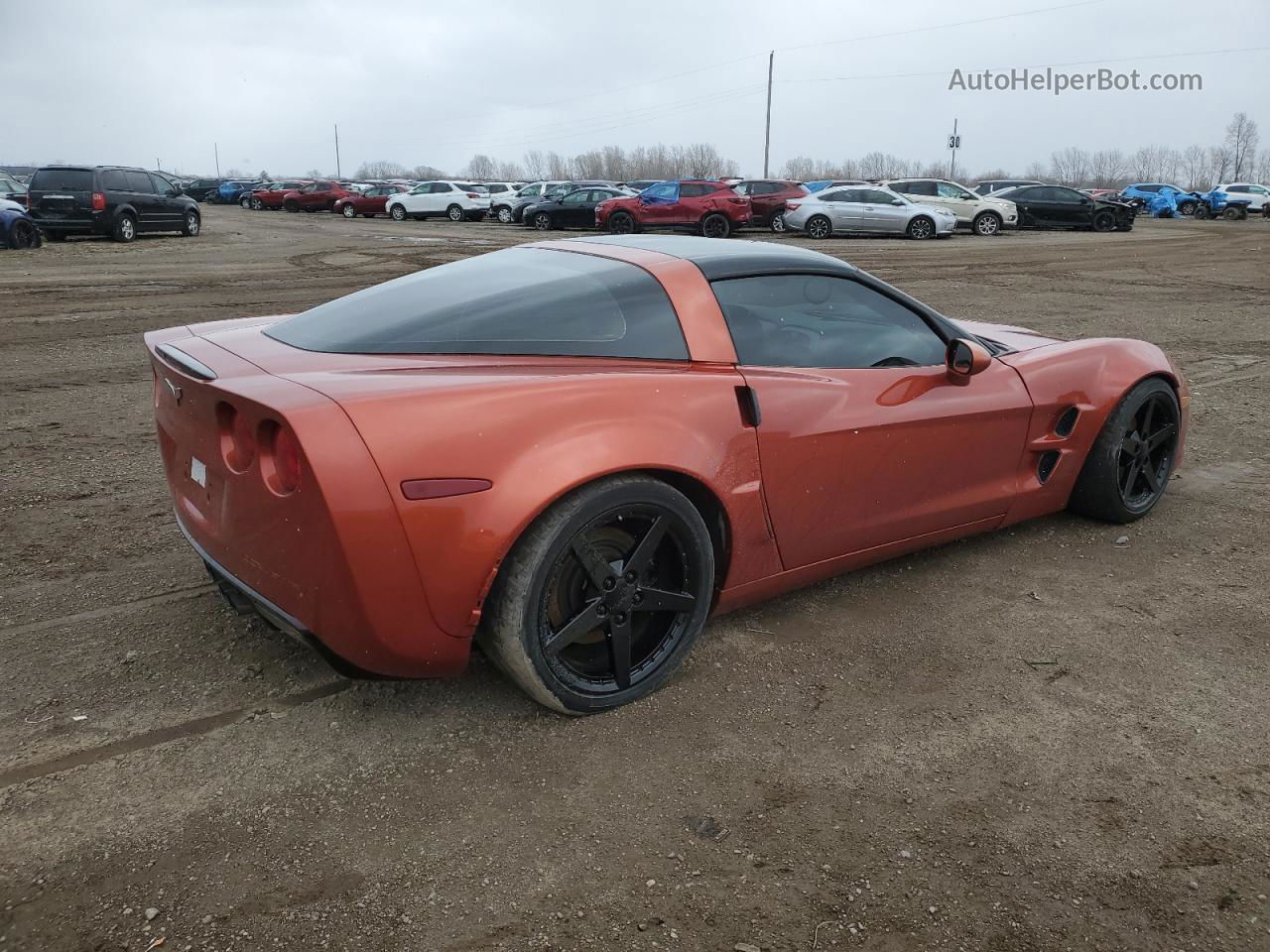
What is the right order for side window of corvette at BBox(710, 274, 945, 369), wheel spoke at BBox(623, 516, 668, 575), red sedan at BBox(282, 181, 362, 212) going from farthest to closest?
red sedan at BBox(282, 181, 362, 212) → side window of corvette at BBox(710, 274, 945, 369) → wheel spoke at BBox(623, 516, 668, 575)

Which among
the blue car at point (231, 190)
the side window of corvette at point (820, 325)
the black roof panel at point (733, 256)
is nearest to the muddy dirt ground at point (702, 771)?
the side window of corvette at point (820, 325)

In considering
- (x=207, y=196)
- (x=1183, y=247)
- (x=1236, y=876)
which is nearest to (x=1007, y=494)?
(x=1236, y=876)

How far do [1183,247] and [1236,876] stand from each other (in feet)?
76.9

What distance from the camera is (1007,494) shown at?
406 cm

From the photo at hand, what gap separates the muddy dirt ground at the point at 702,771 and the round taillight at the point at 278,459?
0.79 m

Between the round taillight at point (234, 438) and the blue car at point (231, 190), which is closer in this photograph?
the round taillight at point (234, 438)

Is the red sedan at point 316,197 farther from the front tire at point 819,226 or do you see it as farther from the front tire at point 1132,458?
the front tire at point 1132,458

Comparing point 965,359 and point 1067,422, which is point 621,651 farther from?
point 1067,422

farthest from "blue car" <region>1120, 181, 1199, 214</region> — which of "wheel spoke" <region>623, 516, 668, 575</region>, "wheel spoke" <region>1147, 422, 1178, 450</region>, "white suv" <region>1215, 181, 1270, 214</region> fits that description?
"wheel spoke" <region>623, 516, 668, 575</region>

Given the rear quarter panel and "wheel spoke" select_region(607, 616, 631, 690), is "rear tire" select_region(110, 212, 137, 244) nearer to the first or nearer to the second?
the rear quarter panel

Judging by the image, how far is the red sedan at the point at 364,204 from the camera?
3541 centimetres

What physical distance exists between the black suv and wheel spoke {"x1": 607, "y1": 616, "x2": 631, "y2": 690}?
20.6 meters

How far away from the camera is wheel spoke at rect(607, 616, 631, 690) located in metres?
2.93

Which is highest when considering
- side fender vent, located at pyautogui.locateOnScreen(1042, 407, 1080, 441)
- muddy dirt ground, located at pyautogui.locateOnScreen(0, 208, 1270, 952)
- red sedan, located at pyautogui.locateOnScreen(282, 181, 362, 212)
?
red sedan, located at pyautogui.locateOnScreen(282, 181, 362, 212)
